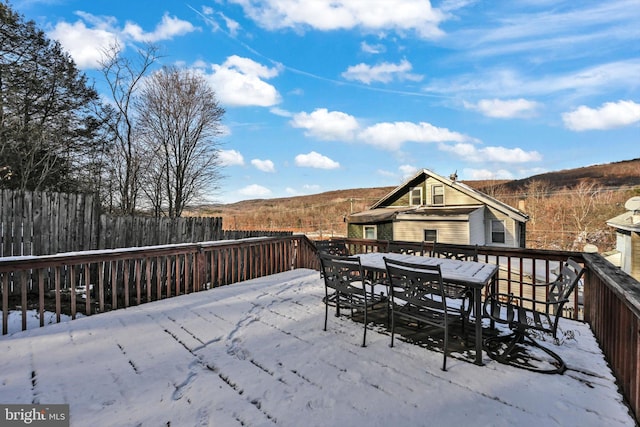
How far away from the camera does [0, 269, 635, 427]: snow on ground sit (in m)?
1.71

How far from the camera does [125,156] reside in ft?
29.5

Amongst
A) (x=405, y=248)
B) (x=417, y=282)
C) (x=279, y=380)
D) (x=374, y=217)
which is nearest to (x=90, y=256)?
(x=279, y=380)

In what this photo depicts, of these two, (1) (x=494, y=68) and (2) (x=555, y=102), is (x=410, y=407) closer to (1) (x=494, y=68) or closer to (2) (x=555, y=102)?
(1) (x=494, y=68)

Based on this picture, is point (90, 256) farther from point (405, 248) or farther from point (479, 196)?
point (479, 196)

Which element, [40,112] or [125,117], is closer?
[40,112]

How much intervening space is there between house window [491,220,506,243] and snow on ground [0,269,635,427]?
1158 cm

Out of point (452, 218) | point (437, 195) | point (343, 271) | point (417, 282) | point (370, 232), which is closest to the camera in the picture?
point (417, 282)

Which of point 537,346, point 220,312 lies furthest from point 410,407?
point 220,312

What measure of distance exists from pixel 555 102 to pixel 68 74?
63.5 feet

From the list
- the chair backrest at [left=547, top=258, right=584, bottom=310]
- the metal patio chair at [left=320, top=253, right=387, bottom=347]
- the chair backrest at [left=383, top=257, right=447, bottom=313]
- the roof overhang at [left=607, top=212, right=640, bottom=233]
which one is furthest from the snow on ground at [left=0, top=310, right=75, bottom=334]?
the roof overhang at [left=607, top=212, right=640, bottom=233]

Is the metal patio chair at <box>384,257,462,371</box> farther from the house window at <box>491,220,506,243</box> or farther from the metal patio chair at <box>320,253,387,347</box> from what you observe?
the house window at <box>491,220,506,243</box>

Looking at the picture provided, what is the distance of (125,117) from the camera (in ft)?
29.1

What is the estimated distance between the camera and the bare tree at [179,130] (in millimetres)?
9797

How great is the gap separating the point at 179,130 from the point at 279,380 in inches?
403
